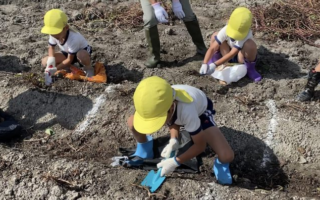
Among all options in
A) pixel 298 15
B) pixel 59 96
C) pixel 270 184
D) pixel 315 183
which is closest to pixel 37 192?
pixel 59 96

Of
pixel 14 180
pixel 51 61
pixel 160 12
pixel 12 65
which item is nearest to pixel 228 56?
pixel 160 12

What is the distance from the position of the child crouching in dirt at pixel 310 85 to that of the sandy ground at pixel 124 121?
0.35ft

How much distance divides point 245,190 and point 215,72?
1734 millimetres

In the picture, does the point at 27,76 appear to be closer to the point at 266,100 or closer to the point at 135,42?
the point at 135,42

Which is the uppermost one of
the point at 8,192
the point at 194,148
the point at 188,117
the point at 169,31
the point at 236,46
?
the point at 188,117

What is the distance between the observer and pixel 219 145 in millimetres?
3314

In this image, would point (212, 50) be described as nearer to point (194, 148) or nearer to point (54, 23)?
point (194, 148)


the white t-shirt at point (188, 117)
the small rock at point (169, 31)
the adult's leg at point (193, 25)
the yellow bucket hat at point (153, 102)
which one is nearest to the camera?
the yellow bucket hat at point (153, 102)

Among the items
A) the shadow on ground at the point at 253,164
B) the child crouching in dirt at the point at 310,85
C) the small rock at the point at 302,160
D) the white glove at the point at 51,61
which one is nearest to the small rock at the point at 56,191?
the shadow on ground at the point at 253,164

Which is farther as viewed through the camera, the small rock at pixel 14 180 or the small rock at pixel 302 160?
the small rock at pixel 302 160

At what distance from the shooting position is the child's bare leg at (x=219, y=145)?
130 inches

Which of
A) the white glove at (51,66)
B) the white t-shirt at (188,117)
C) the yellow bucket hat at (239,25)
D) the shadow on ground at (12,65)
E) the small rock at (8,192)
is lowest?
the small rock at (8,192)

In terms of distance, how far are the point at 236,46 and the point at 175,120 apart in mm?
1622

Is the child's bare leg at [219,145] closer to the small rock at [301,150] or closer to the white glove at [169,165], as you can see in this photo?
the white glove at [169,165]
